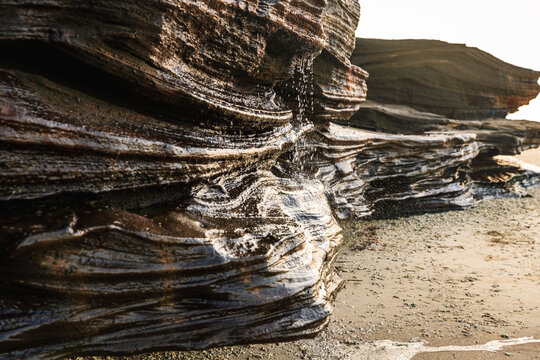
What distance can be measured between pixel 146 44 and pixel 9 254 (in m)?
2.41

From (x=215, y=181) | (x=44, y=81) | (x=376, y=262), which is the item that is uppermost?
(x=44, y=81)

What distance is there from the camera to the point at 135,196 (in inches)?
179

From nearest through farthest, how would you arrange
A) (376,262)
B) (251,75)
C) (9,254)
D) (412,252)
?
1. (9,254)
2. (251,75)
3. (376,262)
4. (412,252)

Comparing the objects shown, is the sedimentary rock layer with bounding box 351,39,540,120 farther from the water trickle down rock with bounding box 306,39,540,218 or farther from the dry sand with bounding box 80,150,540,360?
the dry sand with bounding box 80,150,540,360

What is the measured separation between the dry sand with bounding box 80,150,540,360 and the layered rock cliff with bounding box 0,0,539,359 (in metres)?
0.41

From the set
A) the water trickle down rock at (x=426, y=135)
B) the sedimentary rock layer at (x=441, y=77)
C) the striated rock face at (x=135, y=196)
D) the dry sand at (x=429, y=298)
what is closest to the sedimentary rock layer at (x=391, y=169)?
the water trickle down rock at (x=426, y=135)

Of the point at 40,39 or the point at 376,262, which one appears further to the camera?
the point at 376,262

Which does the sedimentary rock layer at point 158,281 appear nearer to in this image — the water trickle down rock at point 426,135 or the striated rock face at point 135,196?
the striated rock face at point 135,196

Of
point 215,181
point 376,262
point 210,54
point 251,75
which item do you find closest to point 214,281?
point 215,181

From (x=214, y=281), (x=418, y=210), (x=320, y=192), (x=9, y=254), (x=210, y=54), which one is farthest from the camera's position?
(x=418, y=210)

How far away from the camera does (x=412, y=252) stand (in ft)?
27.9

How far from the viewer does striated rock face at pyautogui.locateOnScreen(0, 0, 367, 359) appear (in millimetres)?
3588

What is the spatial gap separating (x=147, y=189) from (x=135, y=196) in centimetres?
15

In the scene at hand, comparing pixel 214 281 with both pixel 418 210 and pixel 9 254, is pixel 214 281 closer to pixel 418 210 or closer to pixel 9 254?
pixel 9 254
